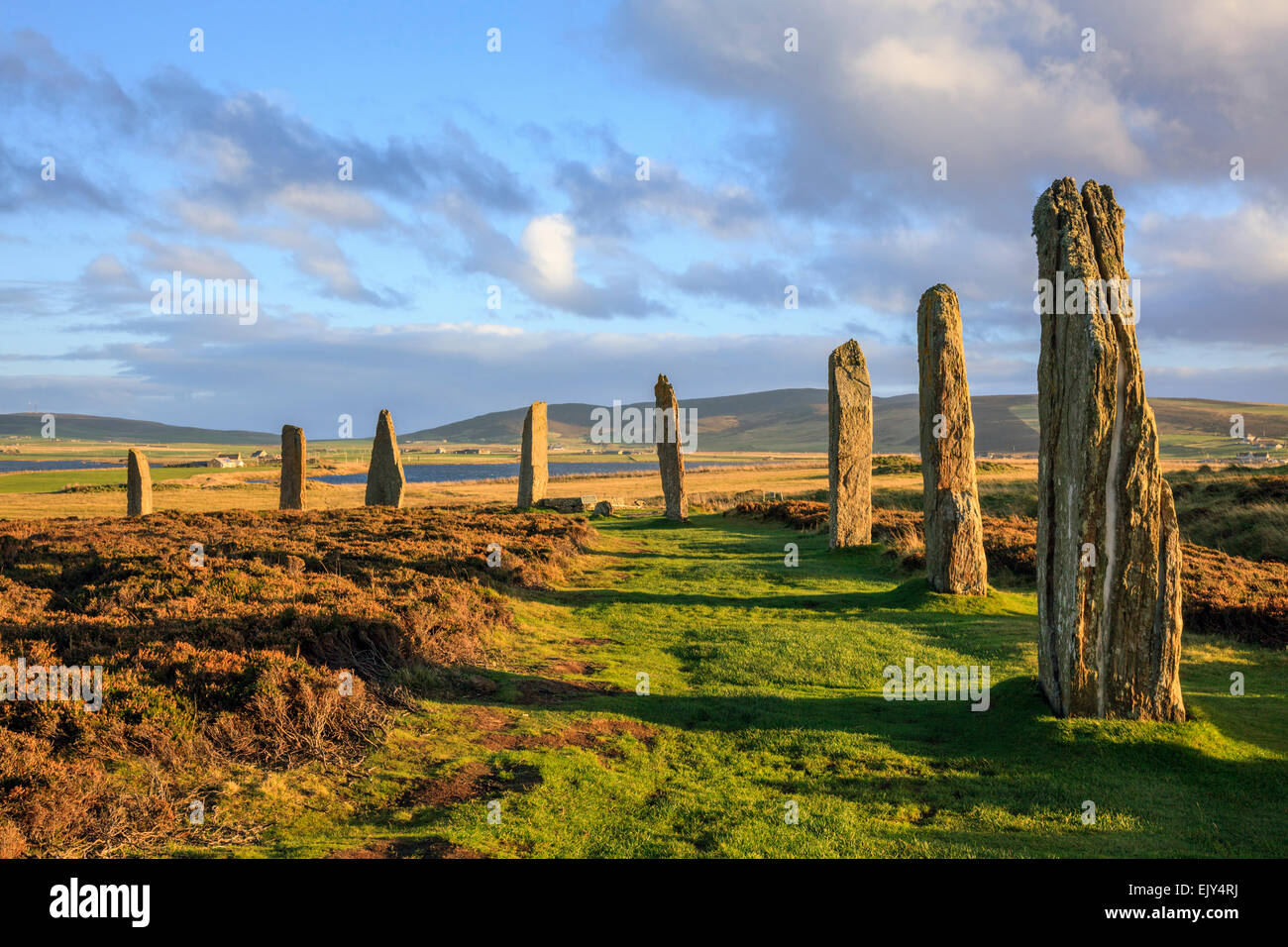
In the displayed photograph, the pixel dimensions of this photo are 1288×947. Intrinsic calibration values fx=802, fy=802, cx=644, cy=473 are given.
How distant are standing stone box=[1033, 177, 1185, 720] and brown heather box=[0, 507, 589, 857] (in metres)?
6.87

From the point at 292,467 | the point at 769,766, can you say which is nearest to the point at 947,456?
the point at 769,766

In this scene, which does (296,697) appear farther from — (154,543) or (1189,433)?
(1189,433)

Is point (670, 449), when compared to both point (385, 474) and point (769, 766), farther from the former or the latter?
point (769, 766)

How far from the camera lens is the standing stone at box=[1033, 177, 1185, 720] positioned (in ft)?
24.6

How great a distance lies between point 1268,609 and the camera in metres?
12.0

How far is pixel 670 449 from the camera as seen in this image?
27.9 meters

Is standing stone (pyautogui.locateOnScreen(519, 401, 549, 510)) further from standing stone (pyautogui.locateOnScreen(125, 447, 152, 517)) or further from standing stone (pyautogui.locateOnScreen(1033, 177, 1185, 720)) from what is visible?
standing stone (pyautogui.locateOnScreen(1033, 177, 1185, 720))

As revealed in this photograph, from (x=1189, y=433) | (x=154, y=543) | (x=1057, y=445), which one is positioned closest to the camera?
(x=1057, y=445)

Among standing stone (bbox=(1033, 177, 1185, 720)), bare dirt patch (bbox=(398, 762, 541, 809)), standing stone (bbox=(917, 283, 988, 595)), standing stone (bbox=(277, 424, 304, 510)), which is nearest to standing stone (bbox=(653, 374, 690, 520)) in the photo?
standing stone (bbox=(917, 283, 988, 595))

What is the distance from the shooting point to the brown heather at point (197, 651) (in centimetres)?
558
